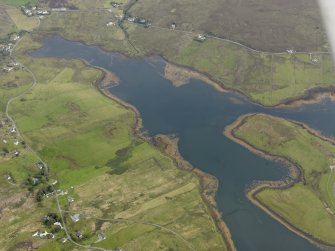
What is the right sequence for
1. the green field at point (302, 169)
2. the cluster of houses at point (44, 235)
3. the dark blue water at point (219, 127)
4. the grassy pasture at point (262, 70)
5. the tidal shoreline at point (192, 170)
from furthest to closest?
1. the grassy pasture at point (262, 70)
2. the green field at point (302, 169)
3. the dark blue water at point (219, 127)
4. the tidal shoreline at point (192, 170)
5. the cluster of houses at point (44, 235)

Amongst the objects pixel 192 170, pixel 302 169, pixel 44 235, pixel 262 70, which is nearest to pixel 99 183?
pixel 44 235

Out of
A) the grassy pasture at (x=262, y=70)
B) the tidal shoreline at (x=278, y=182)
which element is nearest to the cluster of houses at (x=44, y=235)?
the tidal shoreline at (x=278, y=182)

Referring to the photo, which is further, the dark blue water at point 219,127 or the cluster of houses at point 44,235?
the dark blue water at point 219,127

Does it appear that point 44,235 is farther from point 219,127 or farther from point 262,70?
point 262,70

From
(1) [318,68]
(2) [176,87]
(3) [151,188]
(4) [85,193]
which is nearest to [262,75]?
(1) [318,68]

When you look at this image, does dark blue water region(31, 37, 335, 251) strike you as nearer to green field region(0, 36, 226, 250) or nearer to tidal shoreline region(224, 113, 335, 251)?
tidal shoreline region(224, 113, 335, 251)

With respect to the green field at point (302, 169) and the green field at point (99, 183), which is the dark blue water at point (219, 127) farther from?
the green field at point (99, 183)

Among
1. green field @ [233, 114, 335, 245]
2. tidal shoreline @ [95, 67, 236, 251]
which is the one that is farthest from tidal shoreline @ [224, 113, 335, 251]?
tidal shoreline @ [95, 67, 236, 251]
